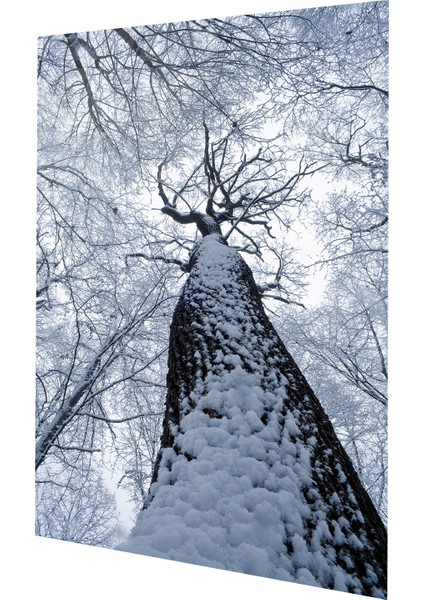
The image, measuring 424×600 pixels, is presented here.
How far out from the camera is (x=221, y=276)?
213 centimetres

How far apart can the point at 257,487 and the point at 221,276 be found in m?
0.84

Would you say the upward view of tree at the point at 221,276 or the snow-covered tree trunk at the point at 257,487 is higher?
the upward view of tree at the point at 221,276

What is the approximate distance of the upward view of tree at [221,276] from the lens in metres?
1.59

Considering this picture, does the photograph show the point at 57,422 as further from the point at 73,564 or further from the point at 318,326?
the point at 318,326

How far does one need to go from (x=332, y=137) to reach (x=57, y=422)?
75.9 inches

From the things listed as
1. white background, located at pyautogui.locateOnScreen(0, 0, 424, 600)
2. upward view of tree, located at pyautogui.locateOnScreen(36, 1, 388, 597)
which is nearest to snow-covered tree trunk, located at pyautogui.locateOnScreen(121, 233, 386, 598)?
upward view of tree, located at pyautogui.locateOnScreen(36, 1, 388, 597)
